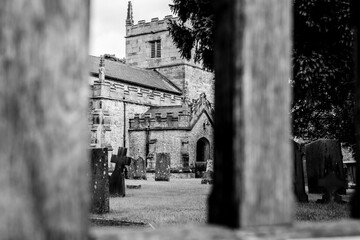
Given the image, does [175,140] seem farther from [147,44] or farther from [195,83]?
[147,44]

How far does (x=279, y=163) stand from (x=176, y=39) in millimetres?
13827

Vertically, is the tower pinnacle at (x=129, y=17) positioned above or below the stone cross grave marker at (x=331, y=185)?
above

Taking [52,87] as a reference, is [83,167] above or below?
below

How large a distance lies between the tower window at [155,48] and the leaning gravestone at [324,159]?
39401 mm

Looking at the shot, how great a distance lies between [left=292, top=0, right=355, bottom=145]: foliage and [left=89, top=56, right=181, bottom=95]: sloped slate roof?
2828 centimetres

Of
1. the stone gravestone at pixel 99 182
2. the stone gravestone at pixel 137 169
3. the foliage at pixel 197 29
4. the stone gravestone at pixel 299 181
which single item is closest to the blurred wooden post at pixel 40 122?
the stone gravestone at pixel 99 182

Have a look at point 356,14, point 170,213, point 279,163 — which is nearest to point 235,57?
point 279,163

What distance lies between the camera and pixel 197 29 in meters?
13.2

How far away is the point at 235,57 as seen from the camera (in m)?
1.52

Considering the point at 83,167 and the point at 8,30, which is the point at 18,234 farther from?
the point at 8,30

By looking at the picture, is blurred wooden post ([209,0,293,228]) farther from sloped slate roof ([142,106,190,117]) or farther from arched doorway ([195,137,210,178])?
sloped slate roof ([142,106,190,117])

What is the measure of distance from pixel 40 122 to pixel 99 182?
23.5 feet

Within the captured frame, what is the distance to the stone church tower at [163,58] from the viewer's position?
46656 millimetres

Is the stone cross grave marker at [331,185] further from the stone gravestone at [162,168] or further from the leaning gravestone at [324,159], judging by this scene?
the stone gravestone at [162,168]
